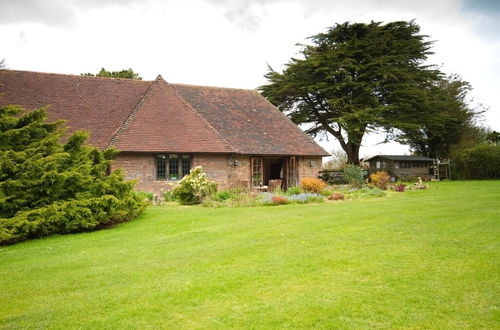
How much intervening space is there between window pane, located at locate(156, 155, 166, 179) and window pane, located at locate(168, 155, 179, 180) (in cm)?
33

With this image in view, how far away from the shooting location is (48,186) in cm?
1097

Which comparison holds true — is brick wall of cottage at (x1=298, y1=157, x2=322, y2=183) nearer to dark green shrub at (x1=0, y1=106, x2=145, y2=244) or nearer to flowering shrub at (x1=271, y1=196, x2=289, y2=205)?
flowering shrub at (x1=271, y1=196, x2=289, y2=205)

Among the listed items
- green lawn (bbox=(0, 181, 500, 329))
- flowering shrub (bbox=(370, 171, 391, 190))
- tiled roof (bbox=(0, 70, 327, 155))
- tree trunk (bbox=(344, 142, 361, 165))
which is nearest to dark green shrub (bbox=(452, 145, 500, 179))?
tree trunk (bbox=(344, 142, 361, 165))

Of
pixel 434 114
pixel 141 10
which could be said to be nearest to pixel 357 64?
pixel 434 114

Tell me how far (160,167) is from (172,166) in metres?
0.66

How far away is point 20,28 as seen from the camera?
1733 cm

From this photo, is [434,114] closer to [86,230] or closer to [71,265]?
[86,230]

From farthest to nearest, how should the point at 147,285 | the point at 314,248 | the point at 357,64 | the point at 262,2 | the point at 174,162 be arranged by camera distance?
the point at 357,64
the point at 174,162
the point at 262,2
the point at 314,248
the point at 147,285

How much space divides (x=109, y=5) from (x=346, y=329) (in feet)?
52.0

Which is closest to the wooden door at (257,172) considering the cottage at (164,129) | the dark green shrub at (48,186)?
the cottage at (164,129)

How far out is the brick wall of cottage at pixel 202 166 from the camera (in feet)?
66.0

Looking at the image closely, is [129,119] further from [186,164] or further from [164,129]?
[186,164]

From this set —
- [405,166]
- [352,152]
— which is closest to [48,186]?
[352,152]

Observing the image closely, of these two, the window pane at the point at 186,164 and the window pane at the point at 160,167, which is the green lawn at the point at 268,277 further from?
the window pane at the point at 186,164
